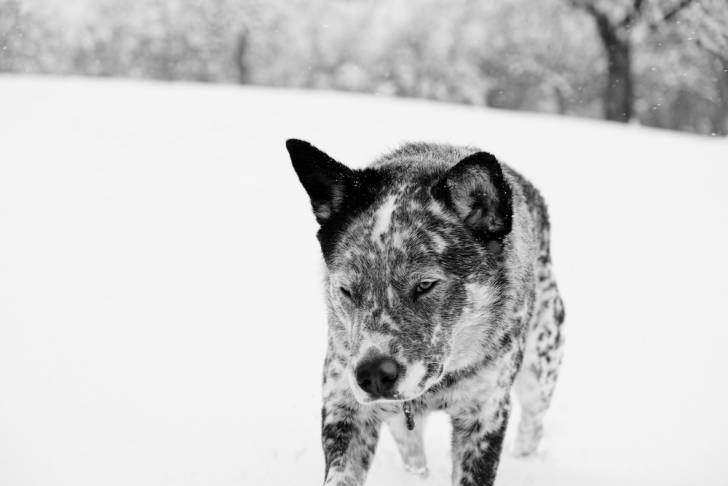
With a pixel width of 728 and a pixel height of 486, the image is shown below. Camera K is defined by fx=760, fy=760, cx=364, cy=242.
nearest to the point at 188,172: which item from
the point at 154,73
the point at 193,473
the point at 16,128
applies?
the point at 16,128

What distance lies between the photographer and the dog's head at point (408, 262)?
10.2 feet

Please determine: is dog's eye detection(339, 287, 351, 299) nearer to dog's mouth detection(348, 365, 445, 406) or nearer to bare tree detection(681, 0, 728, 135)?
dog's mouth detection(348, 365, 445, 406)

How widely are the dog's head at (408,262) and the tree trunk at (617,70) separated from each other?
21.1 m

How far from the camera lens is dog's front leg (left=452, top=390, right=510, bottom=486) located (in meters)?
3.59

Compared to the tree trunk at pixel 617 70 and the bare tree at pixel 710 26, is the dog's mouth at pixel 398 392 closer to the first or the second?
the bare tree at pixel 710 26

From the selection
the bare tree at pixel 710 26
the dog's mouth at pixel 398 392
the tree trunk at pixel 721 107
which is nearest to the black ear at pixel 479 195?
the dog's mouth at pixel 398 392

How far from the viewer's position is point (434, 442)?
5520 mm

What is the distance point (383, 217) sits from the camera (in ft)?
11.3

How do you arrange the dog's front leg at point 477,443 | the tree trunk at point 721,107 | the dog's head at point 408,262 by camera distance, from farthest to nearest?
the tree trunk at point 721,107 < the dog's front leg at point 477,443 < the dog's head at point 408,262

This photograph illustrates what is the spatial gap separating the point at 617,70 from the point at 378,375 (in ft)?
74.4

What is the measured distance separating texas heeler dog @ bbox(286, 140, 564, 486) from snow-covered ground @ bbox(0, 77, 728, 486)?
1151 millimetres

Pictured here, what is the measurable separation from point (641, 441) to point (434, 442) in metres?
1.69

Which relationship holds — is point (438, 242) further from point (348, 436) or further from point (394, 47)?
point (394, 47)

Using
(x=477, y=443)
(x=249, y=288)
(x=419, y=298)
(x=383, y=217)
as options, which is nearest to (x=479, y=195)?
(x=383, y=217)
